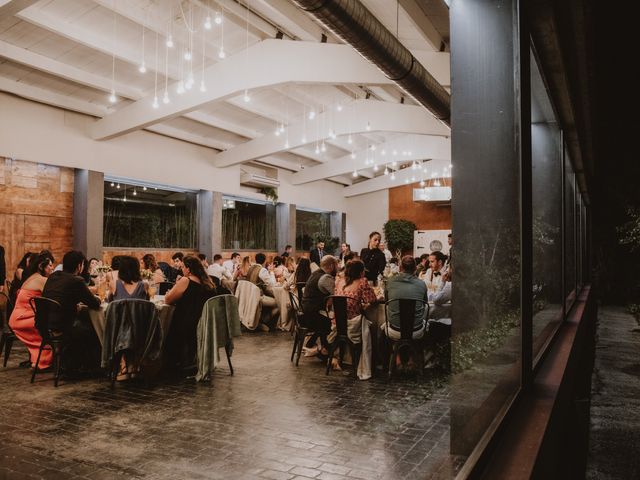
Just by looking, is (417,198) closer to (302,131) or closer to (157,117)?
(302,131)

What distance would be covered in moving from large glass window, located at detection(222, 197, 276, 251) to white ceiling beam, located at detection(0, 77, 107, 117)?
4.95 m

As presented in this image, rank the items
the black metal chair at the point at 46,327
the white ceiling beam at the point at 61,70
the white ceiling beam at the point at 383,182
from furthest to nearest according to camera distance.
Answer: the white ceiling beam at the point at 383,182
the white ceiling beam at the point at 61,70
the black metal chair at the point at 46,327

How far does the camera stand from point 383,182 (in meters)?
19.0

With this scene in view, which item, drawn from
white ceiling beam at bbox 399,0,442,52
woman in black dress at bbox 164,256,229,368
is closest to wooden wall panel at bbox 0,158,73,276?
woman in black dress at bbox 164,256,229,368

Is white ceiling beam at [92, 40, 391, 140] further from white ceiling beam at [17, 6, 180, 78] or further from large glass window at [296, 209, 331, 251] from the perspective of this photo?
large glass window at [296, 209, 331, 251]

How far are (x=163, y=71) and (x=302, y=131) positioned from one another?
372 centimetres

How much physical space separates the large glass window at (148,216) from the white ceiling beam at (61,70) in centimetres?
238

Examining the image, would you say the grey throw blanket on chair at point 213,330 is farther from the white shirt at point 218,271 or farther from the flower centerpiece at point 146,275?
the white shirt at point 218,271

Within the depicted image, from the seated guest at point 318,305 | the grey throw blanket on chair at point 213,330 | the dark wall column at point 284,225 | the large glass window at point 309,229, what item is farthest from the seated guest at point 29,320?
the large glass window at point 309,229

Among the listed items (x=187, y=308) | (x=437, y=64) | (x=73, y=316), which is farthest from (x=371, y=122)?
(x=73, y=316)

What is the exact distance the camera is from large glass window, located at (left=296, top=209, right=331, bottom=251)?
704 inches

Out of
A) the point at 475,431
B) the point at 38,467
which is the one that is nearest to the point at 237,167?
the point at 38,467

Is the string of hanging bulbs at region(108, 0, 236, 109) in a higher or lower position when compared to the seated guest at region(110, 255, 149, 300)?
higher

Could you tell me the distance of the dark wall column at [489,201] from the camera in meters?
2.18
